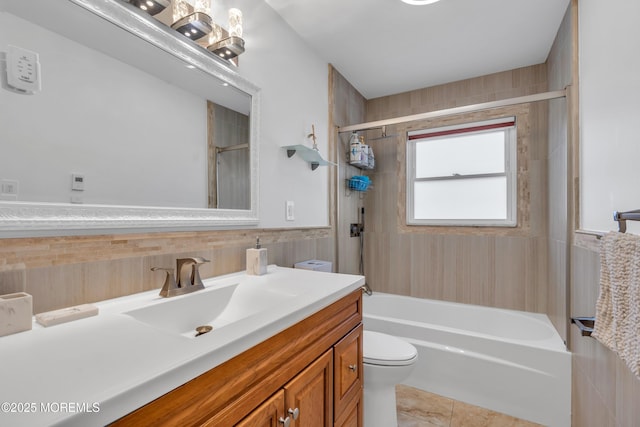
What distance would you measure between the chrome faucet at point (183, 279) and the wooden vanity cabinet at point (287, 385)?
0.46m

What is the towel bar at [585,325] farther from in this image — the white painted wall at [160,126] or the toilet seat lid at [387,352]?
the white painted wall at [160,126]

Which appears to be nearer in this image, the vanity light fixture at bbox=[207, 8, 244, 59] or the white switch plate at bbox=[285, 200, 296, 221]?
the vanity light fixture at bbox=[207, 8, 244, 59]

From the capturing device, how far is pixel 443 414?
5.94ft

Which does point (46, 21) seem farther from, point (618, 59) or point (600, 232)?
point (600, 232)

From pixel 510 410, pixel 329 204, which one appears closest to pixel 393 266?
pixel 329 204

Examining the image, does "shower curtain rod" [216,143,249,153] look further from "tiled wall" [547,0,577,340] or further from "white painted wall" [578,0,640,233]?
"tiled wall" [547,0,577,340]

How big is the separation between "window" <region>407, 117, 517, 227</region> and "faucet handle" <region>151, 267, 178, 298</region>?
2.31 meters

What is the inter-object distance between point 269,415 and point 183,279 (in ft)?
1.87

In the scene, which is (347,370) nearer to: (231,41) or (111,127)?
(111,127)

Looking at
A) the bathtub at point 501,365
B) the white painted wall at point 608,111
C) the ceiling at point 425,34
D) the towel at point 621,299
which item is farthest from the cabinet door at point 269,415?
the ceiling at point 425,34

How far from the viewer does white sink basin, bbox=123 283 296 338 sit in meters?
0.93

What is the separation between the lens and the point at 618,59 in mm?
1131

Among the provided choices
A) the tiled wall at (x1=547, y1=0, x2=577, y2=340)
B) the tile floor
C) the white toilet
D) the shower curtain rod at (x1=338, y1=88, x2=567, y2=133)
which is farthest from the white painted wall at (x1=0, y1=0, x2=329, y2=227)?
the tiled wall at (x1=547, y1=0, x2=577, y2=340)

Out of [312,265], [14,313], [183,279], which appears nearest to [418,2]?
[312,265]
